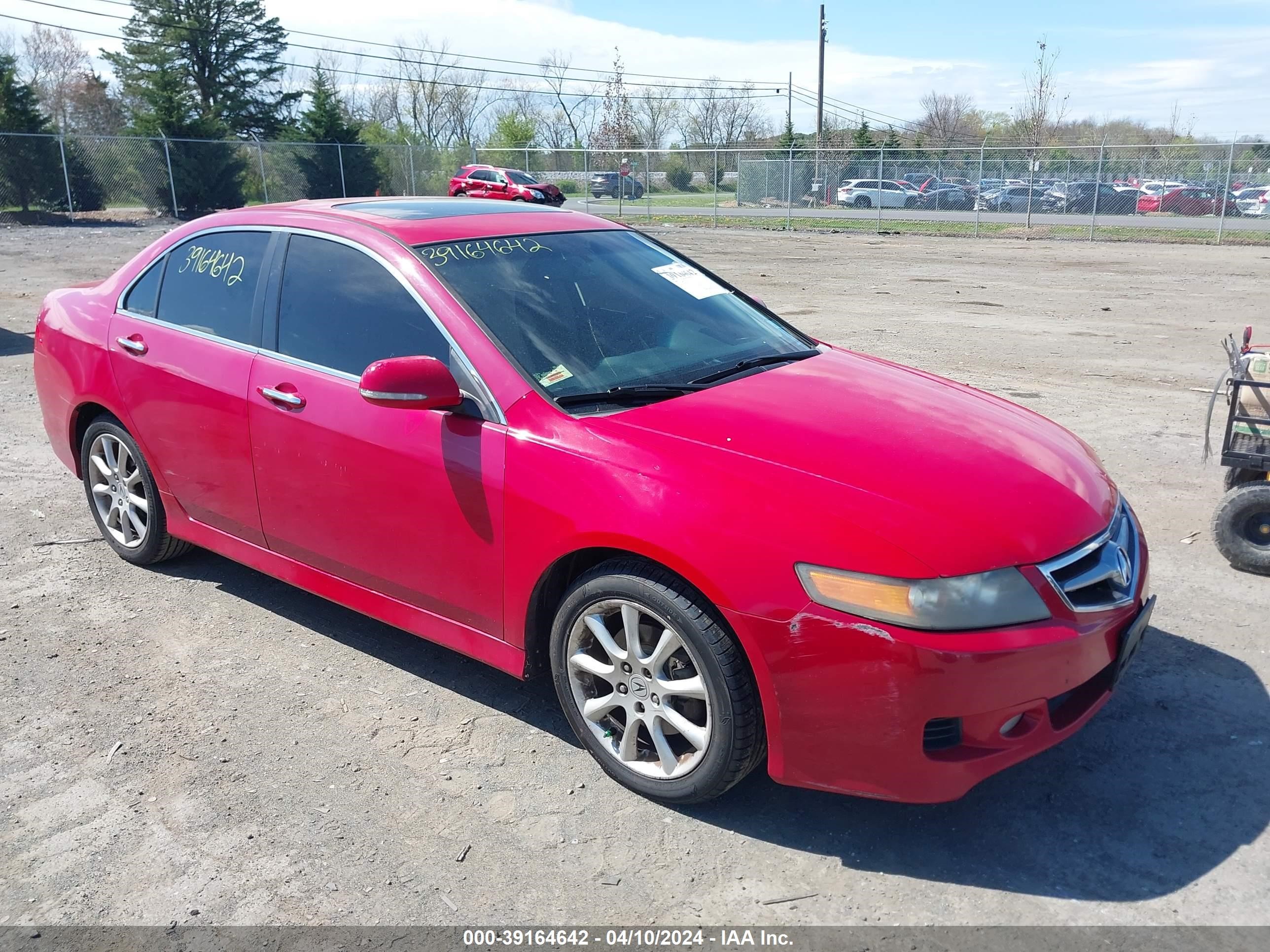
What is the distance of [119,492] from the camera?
485 centimetres

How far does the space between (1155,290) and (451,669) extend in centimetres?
1530

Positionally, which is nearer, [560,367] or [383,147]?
[560,367]

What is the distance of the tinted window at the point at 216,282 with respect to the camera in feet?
13.6

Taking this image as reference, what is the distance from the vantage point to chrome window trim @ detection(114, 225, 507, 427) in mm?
3334

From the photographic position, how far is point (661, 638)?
2.96 meters

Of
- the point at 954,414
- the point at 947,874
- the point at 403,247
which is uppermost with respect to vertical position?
the point at 403,247

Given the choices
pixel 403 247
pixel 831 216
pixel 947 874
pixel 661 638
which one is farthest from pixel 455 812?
pixel 831 216

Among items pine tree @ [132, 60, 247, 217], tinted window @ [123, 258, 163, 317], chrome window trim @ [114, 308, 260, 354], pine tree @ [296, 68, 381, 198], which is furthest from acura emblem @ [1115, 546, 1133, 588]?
pine tree @ [296, 68, 381, 198]

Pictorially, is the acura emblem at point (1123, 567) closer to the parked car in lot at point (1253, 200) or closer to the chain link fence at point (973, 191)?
the chain link fence at point (973, 191)

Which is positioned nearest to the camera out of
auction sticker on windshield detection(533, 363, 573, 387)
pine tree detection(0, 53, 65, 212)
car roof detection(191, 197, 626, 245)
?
auction sticker on windshield detection(533, 363, 573, 387)

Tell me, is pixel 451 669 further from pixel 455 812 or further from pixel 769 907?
pixel 769 907

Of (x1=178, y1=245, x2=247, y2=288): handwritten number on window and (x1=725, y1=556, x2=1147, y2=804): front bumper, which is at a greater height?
(x1=178, y1=245, x2=247, y2=288): handwritten number on window

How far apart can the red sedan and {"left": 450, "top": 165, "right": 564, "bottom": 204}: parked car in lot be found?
3097 centimetres

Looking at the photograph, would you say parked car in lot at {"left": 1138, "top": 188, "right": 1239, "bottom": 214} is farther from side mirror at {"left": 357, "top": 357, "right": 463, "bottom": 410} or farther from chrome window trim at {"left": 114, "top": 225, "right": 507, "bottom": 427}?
side mirror at {"left": 357, "top": 357, "right": 463, "bottom": 410}
